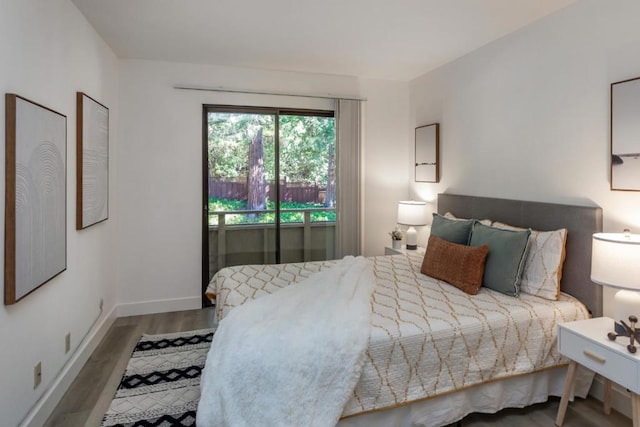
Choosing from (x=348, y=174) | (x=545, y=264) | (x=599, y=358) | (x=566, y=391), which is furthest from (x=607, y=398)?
(x=348, y=174)

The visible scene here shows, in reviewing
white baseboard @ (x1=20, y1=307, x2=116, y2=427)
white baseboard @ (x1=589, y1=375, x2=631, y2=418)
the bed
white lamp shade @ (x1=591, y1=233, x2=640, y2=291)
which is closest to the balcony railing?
white baseboard @ (x1=20, y1=307, x2=116, y2=427)

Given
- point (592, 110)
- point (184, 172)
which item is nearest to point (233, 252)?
point (184, 172)

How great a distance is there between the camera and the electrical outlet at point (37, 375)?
207 cm

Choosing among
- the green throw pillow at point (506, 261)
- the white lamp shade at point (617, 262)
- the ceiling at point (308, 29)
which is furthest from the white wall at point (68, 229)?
the white lamp shade at point (617, 262)

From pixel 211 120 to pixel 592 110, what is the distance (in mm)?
3397

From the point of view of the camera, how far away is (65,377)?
2.46m

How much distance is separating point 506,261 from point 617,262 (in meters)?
0.66

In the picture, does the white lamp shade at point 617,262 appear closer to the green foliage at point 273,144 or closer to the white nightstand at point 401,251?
the white nightstand at point 401,251

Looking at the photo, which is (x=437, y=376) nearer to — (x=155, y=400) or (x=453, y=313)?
(x=453, y=313)

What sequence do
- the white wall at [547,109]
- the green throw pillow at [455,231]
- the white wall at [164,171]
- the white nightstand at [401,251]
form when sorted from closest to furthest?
the white wall at [547,109]
the green throw pillow at [455,231]
the white wall at [164,171]
the white nightstand at [401,251]

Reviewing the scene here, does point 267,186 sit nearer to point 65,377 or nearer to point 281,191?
point 281,191

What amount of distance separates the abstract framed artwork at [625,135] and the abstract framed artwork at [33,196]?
331cm

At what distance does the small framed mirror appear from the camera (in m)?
4.01

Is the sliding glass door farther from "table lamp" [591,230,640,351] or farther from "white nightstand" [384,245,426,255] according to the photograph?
"table lamp" [591,230,640,351]
